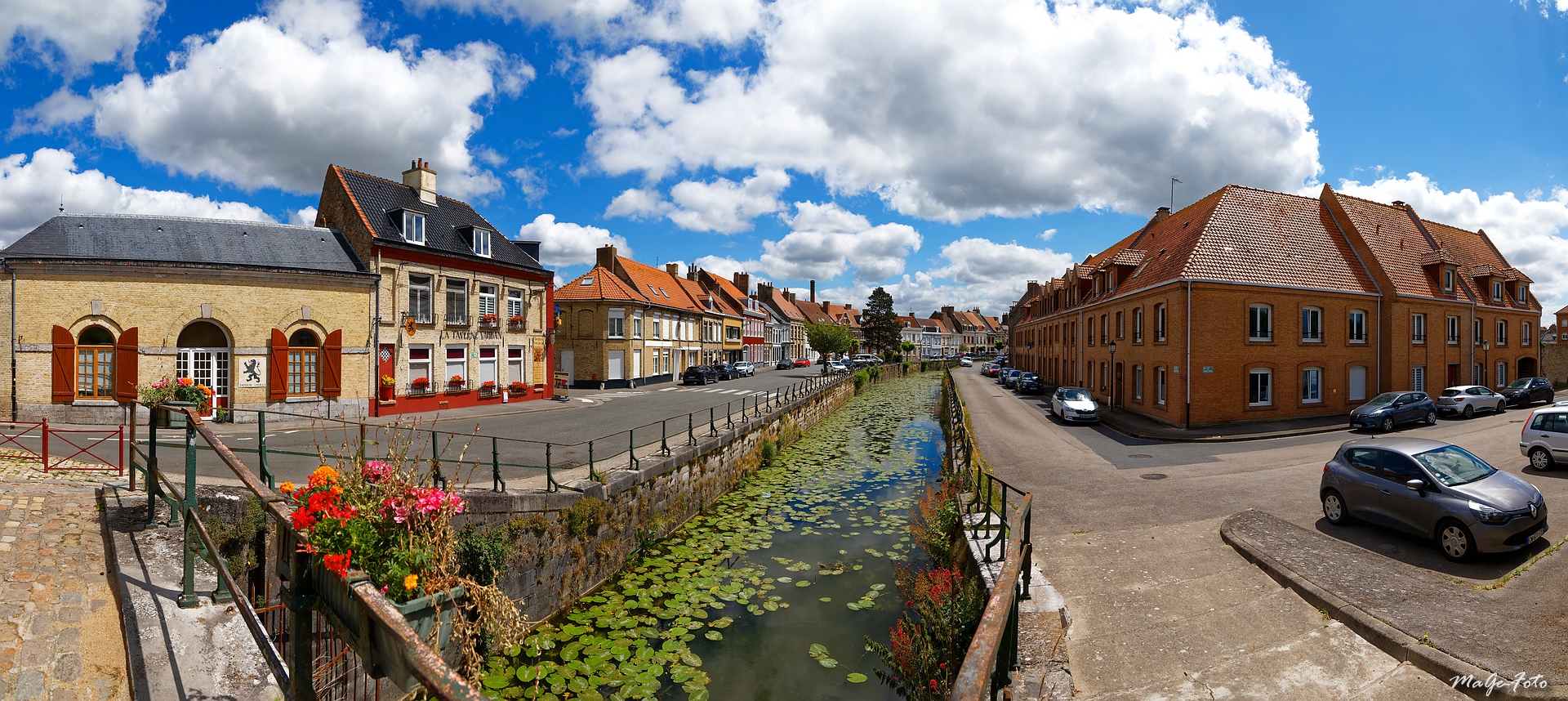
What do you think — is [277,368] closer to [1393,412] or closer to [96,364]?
[96,364]

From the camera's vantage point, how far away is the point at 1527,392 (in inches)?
1025

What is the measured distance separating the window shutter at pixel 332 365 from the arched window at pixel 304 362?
0.56ft

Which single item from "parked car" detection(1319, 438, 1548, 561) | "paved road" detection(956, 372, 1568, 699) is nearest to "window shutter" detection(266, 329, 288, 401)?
"paved road" detection(956, 372, 1568, 699)

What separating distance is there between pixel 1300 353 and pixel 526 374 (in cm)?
3073

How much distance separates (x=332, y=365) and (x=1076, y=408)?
26.6 metres

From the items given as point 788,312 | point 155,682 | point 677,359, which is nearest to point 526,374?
point 677,359

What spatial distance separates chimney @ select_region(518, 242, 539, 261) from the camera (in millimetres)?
30969

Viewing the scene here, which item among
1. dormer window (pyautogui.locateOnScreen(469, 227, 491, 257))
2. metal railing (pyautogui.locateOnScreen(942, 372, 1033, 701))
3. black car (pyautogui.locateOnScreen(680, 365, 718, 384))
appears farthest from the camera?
black car (pyautogui.locateOnScreen(680, 365, 718, 384))

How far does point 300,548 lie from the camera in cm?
244

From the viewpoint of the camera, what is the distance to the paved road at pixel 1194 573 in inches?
219

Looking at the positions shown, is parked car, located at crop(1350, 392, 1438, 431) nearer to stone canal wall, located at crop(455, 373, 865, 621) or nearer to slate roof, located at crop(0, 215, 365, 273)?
stone canal wall, located at crop(455, 373, 865, 621)

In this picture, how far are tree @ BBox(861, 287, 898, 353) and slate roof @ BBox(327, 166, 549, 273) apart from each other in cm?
5752

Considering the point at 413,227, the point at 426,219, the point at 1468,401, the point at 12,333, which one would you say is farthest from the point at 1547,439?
the point at 12,333

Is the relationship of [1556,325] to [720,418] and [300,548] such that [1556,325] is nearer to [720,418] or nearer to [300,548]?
[720,418]
